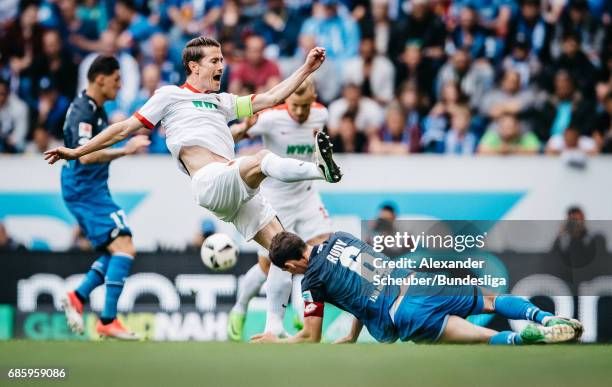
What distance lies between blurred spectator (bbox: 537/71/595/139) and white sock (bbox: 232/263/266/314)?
6077mm

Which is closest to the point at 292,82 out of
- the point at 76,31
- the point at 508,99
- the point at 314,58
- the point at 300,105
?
the point at 314,58

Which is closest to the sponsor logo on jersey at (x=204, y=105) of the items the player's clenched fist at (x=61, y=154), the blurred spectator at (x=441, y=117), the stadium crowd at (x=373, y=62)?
the player's clenched fist at (x=61, y=154)

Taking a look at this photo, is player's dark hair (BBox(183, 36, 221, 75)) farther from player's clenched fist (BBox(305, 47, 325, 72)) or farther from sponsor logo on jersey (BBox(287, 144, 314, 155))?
sponsor logo on jersey (BBox(287, 144, 314, 155))

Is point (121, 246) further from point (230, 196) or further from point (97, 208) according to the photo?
point (230, 196)

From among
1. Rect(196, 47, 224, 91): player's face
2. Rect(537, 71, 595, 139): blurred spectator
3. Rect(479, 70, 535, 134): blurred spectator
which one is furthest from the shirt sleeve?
Rect(537, 71, 595, 139): blurred spectator

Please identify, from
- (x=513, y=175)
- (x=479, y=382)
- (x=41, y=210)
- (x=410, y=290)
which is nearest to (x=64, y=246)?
(x=41, y=210)

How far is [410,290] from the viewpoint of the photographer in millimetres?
9000

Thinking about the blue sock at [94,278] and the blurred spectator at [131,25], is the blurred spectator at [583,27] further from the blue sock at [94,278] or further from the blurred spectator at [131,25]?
the blue sock at [94,278]

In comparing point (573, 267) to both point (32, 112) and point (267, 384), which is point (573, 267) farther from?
point (32, 112)

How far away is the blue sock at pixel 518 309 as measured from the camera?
883cm

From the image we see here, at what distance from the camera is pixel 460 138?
52.4 ft

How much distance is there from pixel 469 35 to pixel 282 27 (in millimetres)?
2867

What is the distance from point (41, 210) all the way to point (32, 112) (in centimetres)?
262

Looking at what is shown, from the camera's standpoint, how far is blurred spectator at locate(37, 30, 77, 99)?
666 inches
